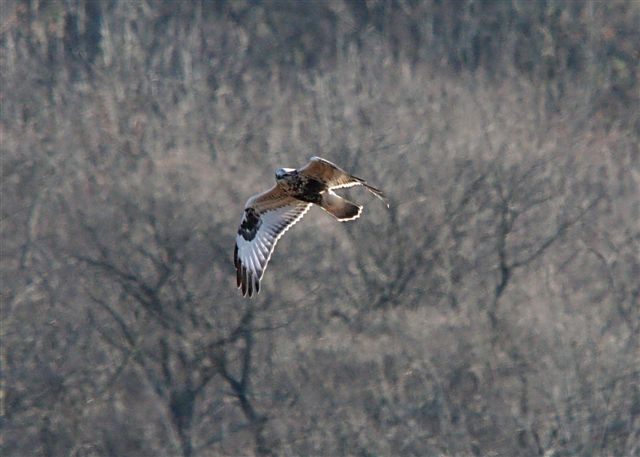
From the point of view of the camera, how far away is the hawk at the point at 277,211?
42.0 feet

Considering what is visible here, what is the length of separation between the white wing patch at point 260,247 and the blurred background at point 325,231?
840 cm

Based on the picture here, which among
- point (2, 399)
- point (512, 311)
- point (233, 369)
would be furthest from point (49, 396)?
point (512, 311)

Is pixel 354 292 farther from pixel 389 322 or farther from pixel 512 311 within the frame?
pixel 512 311

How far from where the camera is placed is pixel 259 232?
1367 cm

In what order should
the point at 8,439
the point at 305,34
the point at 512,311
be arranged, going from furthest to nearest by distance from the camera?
the point at 305,34, the point at 512,311, the point at 8,439

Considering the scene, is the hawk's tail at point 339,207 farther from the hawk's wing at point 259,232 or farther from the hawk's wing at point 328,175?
the hawk's wing at point 259,232

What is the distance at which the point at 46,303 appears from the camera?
2248cm

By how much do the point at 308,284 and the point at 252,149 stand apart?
2.11m

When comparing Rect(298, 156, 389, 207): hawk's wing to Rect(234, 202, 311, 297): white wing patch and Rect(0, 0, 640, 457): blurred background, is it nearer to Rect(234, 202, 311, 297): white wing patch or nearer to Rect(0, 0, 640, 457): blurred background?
Rect(234, 202, 311, 297): white wing patch

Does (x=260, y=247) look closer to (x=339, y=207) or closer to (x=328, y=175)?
(x=339, y=207)

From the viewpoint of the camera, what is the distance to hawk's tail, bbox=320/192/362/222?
42.2ft

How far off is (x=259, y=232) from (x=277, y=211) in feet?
0.77

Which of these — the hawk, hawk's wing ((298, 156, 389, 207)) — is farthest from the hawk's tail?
hawk's wing ((298, 156, 389, 207))

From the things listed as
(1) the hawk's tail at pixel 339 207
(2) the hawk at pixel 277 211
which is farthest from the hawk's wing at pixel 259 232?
(1) the hawk's tail at pixel 339 207
